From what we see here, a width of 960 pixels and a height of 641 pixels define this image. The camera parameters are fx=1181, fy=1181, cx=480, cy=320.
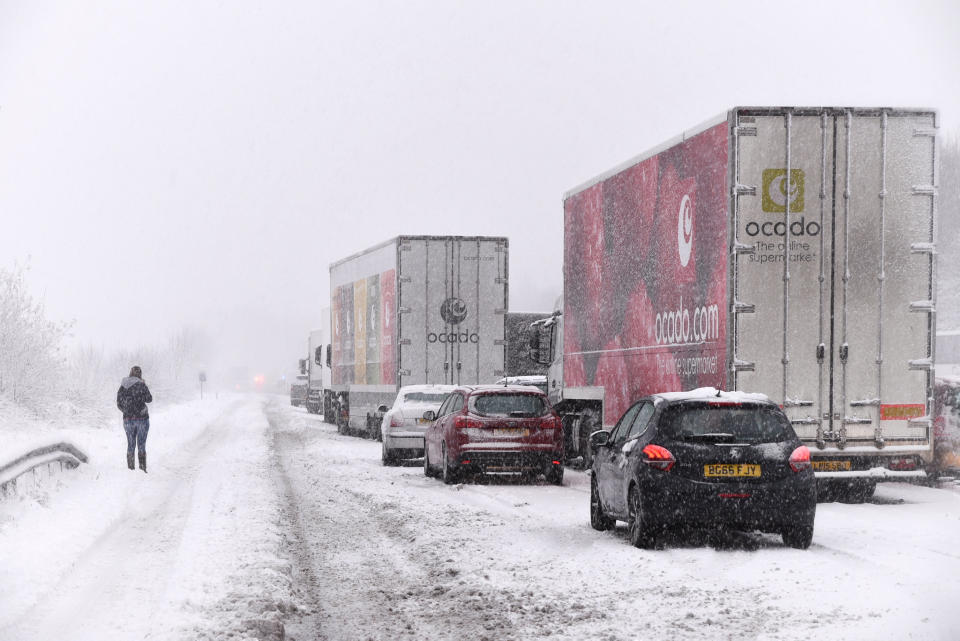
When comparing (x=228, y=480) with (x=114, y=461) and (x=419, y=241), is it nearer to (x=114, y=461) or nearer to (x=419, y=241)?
(x=114, y=461)

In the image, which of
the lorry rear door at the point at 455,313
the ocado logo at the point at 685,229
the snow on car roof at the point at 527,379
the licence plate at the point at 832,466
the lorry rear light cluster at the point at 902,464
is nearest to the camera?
the licence plate at the point at 832,466

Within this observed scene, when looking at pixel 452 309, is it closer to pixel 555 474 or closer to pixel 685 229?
pixel 555 474

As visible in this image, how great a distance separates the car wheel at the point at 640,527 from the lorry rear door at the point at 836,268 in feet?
10.5

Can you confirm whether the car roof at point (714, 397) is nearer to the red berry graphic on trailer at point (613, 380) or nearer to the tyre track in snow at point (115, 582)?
the tyre track in snow at point (115, 582)

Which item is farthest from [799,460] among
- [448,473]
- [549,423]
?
[448,473]

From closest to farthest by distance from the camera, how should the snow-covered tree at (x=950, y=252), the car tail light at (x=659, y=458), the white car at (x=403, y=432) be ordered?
the car tail light at (x=659, y=458) → the white car at (x=403, y=432) → the snow-covered tree at (x=950, y=252)

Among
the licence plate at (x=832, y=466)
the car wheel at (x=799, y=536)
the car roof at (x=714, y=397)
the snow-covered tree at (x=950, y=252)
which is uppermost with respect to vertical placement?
the snow-covered tree at (x=950, y=252)

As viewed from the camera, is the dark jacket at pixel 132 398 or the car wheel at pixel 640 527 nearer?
the car wheel at pixel 640 527

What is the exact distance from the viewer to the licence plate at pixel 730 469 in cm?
989

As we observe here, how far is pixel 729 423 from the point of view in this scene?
405 inches

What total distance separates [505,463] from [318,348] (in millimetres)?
31597

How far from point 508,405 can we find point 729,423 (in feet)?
23.0

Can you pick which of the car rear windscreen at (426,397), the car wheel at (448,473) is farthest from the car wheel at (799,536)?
the car rear windscreen at (426,397)

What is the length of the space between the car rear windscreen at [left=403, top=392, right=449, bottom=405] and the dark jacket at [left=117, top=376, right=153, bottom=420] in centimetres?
500
